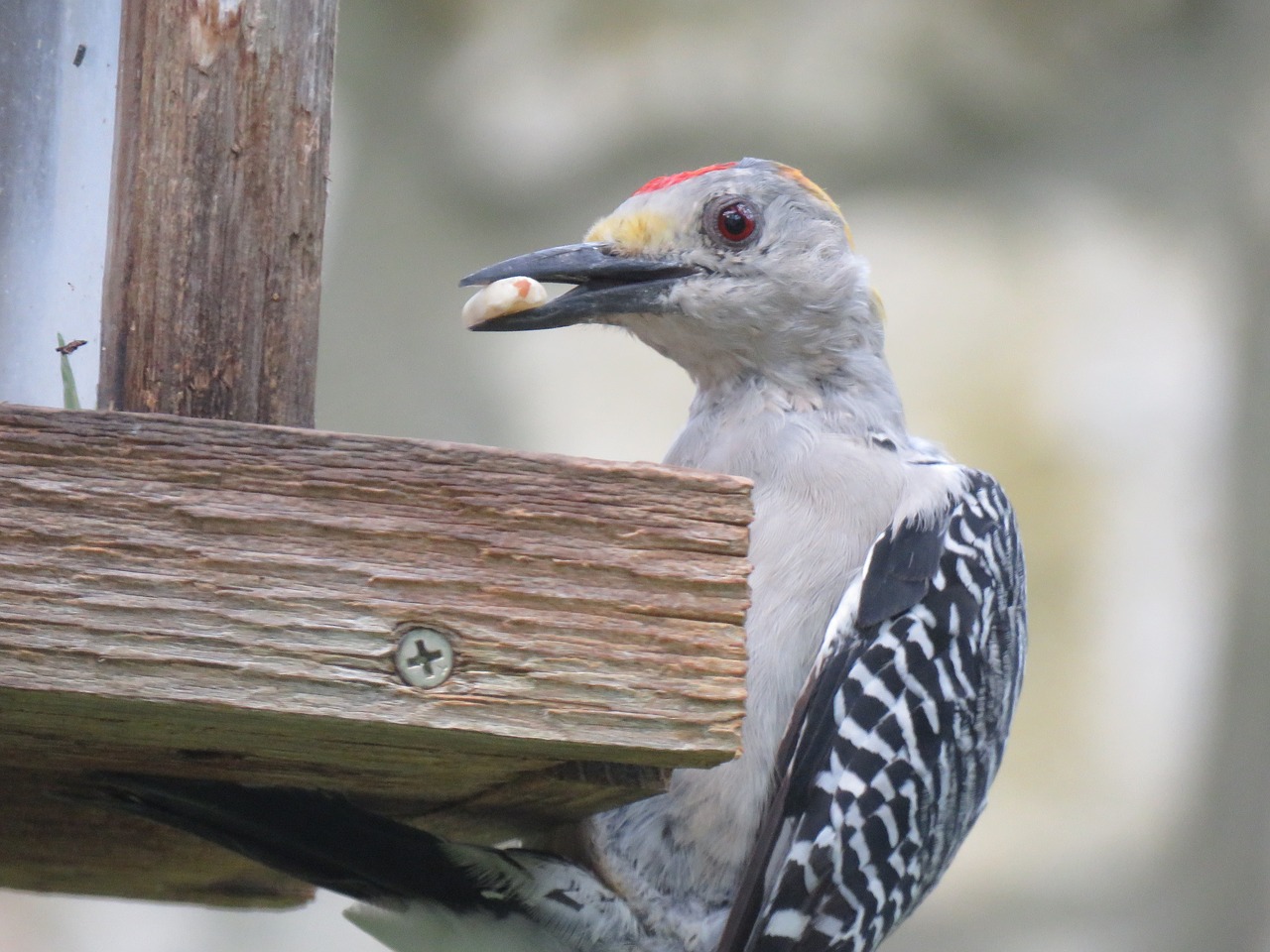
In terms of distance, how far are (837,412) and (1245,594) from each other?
12.3 ft

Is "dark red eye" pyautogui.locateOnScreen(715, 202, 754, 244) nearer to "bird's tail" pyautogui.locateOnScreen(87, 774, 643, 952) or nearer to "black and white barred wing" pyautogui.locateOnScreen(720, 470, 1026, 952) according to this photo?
"black and white barred wing" pyautogui.locateOnScreen(720, 470, 1026, 952)

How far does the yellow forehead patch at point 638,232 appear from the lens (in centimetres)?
302

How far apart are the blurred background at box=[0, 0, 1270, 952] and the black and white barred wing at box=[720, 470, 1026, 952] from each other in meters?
3.38

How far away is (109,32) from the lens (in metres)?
2.01

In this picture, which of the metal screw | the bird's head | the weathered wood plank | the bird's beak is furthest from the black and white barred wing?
the metal screw

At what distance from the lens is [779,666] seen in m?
2.64

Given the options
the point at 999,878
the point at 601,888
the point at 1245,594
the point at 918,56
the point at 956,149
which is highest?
the point at 918,56

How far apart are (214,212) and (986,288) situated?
201 inches

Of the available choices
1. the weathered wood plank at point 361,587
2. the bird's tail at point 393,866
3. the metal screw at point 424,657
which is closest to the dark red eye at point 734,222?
the bird's tail at point 393,866

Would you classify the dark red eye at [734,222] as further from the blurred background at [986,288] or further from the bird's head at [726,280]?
the blurred background at [986,288]

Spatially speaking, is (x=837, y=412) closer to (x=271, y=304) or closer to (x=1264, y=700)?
(x=271, y=304)

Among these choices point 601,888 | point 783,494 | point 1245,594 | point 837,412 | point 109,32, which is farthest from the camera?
point 1245,594

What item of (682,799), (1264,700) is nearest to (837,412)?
(682,799)

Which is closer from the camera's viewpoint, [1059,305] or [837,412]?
[837,412]
